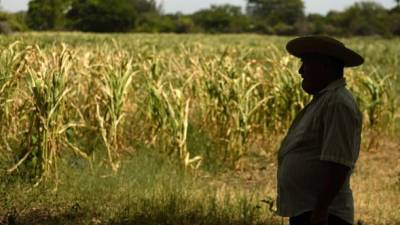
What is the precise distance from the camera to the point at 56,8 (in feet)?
174

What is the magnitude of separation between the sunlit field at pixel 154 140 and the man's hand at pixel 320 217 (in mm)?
2003

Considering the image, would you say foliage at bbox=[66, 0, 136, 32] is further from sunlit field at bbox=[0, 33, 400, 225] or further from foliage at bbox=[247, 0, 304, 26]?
sunlit field at bbox=[0, 33, 400, 225]

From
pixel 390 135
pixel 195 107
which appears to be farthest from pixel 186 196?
pixel 390 135

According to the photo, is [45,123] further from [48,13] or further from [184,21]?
[184,21]

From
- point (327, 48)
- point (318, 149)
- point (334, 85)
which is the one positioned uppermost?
point (327, 48)

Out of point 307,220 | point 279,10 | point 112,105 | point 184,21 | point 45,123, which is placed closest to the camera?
point 307,220

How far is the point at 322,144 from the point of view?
2.73 m

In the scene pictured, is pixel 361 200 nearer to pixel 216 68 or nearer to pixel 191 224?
pixel 191 224

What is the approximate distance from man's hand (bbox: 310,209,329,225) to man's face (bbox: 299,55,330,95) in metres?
0.55

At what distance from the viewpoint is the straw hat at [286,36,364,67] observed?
279 cm

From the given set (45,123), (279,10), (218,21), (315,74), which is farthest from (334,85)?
(279,10)

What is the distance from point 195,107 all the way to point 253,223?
12.2ft

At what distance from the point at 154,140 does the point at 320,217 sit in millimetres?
4681

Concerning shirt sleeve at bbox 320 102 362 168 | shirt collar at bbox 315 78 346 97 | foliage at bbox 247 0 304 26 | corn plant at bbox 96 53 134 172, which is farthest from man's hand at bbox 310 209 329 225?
foliage at bbox 247 0 304 26
